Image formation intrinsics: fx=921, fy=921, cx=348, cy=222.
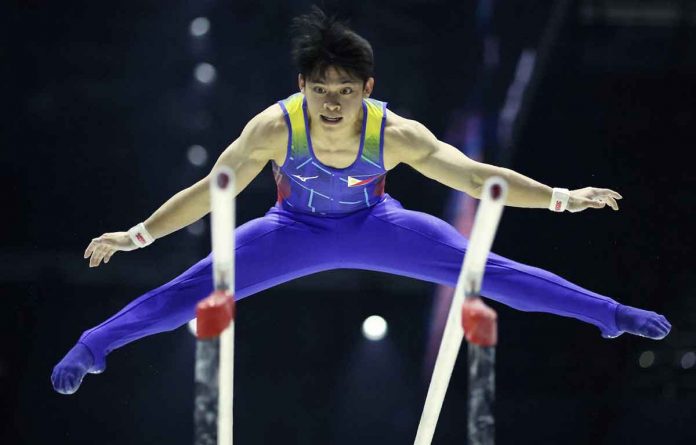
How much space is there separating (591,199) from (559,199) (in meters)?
0.10

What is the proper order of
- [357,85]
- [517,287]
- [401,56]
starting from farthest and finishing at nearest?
[401,56] < [517,287] < [357,85]

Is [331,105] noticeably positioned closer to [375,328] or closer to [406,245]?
[406,245]

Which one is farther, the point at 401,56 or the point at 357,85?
the point at 401,56

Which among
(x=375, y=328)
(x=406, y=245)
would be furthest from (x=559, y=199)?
(x=375, y=328)

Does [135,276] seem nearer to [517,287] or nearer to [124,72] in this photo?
[124,72]

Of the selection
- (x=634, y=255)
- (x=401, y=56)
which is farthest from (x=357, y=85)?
(x=634, y=255)

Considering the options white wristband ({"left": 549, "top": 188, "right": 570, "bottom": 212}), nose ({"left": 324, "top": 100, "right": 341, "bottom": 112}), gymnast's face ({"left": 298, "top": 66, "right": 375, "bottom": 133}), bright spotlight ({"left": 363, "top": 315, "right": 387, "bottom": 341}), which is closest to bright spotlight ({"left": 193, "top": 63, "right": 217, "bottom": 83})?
bright spotlight ({"left": 363, "top": 315, "right": 387, "bottom": 341})

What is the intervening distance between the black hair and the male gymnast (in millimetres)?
26

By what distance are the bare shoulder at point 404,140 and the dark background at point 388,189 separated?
1422 millimetres

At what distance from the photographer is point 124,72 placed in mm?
Result: 4422

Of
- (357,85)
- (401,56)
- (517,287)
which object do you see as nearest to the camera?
(357,85)

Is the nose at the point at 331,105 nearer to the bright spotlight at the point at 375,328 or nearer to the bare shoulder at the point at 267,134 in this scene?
the bare shoulder at the point at 267,134

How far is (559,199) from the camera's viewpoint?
9.80 ft

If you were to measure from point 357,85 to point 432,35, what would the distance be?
1708 mm
